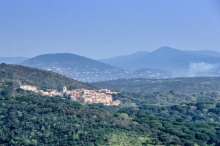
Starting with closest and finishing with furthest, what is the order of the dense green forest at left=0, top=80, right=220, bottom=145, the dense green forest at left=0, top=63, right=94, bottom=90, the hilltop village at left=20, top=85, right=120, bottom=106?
1. the dense green forest at left=0, top=80, right=220, bottom=145
2. the hilltop village at left=20, top=85, right=120, bottom=106
3. the dense green forest at left=0, top=63, right=94, bottom=90

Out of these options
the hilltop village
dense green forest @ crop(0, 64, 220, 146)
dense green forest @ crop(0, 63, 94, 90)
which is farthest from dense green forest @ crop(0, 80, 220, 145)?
dense green forest @ crop(0, 63, 94, 90)

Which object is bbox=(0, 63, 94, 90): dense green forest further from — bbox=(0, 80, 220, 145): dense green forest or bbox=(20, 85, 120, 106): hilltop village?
bbox=(0, 80, 220, 145): dense green forest

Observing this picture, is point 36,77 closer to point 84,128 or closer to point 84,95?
point 84,95

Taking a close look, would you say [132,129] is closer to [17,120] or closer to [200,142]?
[200,142]

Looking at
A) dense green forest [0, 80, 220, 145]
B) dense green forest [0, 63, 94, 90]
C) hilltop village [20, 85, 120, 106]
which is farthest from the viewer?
dense green forest [0, 63, 94, 90]

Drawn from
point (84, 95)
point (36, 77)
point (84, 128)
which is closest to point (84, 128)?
point (84, 128)

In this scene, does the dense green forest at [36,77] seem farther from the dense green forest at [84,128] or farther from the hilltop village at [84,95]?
the dense green forest at [84,128]
